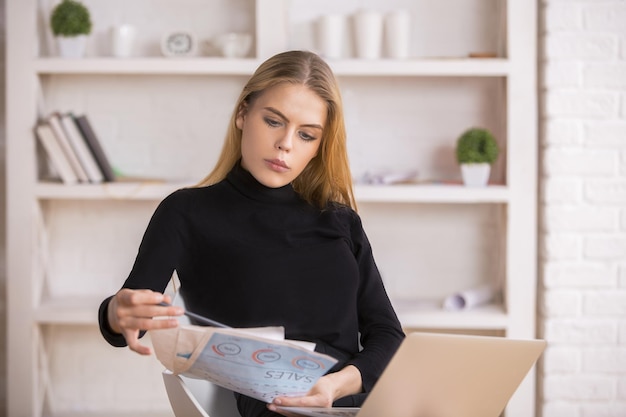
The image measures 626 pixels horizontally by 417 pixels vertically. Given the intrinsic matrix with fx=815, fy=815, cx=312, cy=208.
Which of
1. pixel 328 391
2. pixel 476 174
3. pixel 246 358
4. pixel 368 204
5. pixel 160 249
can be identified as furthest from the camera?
pixel 368 204

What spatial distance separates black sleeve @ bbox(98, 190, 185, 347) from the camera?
1.45m

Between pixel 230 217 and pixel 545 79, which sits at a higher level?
pixel 545 79

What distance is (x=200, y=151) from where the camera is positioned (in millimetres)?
3227

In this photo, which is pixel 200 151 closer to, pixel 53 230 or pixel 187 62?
pixel 187 62

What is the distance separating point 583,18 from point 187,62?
1417mm

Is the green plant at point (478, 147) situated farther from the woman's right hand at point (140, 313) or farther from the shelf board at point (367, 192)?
the woman's right hand at point (140, 313)

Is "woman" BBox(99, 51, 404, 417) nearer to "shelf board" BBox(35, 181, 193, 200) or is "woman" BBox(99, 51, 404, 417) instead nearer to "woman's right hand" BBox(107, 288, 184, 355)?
"woman's right hand" BBox(107, 288, 184, 355)

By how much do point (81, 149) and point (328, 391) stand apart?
1.94 metres

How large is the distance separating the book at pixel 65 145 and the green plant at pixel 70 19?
0.31m

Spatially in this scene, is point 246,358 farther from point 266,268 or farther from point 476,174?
point 476,174

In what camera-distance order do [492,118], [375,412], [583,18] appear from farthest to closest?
1. [492,118]
2. [583,18]
3. [375,412]

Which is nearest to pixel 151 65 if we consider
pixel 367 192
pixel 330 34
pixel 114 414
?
pixel 330 34

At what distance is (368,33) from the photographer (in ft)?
9.97

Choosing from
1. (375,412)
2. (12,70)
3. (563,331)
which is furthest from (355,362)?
Result: (12,70)
